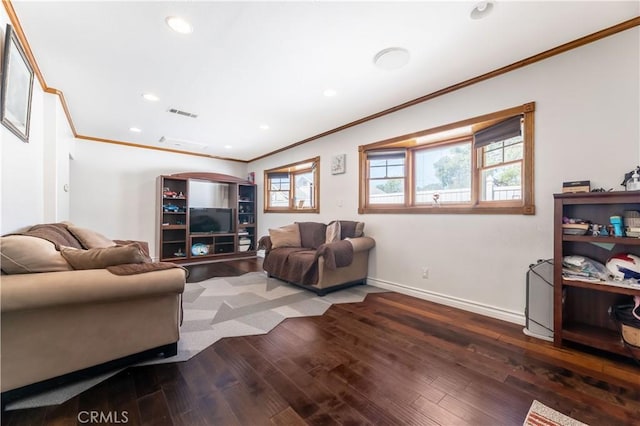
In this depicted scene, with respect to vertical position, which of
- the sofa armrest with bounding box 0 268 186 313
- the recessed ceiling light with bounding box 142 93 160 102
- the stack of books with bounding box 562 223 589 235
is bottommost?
the sofa armrest with bounding box 0 268 186 313

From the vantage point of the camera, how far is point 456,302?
285 centimetres

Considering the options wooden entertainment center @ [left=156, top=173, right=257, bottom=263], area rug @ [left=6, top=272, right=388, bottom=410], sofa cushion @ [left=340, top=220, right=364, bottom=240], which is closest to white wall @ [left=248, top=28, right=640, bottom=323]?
sofa cushion @ [left=340, top=220, right=364, bottom=240]

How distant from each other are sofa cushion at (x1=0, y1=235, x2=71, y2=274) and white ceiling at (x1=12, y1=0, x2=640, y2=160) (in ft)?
5.30

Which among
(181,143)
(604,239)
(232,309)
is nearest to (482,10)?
(604,239)

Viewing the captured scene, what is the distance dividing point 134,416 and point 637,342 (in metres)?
3.08

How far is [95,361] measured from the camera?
159 centimetres

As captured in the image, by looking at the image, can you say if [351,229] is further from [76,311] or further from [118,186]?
[118,186]

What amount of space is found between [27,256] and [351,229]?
313 centimetres

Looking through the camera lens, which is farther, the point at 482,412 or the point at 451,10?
the point at 451,10

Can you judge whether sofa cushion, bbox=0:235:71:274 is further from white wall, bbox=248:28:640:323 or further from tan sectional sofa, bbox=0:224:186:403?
white wall, bbox=248:28:640:323

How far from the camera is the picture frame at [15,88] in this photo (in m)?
1.69

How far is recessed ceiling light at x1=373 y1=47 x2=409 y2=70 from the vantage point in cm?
221

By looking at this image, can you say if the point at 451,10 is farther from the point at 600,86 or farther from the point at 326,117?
the point at 326,117

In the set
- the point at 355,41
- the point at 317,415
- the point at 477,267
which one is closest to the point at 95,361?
the point at 317,415
